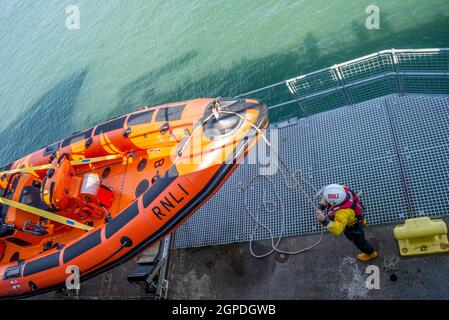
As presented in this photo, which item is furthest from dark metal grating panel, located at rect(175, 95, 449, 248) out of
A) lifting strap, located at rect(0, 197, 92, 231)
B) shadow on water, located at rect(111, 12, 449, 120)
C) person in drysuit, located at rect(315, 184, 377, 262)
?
shadow on water, located at rect(111, 12, 449, 120)

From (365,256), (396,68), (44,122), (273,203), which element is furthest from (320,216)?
(44,122)

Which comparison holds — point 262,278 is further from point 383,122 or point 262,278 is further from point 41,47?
point 41,47

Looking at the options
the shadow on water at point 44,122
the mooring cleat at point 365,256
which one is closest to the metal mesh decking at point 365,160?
the mooring cleat at point 365,256

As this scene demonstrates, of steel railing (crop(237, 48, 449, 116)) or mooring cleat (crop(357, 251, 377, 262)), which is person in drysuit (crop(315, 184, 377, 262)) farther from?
steel railing (crop(237, 48, 449, 116))

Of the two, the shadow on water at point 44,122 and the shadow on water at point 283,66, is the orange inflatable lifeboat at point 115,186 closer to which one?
the shadow on water at point 283,66

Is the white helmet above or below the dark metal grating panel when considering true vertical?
below

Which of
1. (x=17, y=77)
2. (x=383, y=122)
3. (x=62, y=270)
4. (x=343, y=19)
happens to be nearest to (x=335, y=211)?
(x=383, y=122)
